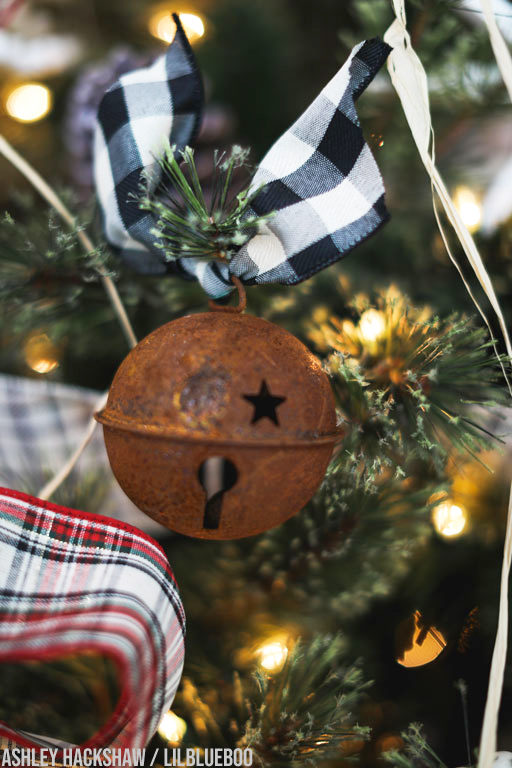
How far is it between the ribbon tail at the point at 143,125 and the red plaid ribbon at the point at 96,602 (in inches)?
7.6

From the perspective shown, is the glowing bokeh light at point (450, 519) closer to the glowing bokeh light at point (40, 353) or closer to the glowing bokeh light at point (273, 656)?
the glowing bokeh light at point (273, 656)

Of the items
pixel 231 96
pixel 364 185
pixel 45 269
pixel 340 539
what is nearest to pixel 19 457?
pixel 45 269

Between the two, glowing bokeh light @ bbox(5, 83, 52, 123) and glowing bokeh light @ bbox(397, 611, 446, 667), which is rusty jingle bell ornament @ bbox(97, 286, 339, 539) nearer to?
glowing bokeh light @ bbox(397, 611, 446, 667)

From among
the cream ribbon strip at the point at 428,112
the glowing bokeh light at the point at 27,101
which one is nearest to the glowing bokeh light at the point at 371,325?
the cream ribbon strip at the point at 428,112

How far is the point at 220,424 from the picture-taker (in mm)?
303

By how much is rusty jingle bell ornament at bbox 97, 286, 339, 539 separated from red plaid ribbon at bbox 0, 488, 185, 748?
35mm

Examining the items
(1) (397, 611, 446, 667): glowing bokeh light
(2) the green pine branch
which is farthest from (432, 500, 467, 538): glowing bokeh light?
(2) the green pine branch

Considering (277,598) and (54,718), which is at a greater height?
(277,598)

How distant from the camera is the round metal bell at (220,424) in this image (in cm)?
31

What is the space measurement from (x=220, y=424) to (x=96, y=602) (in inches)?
5.1

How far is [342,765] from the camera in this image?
1.56ft

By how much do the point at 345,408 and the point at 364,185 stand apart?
0.53 feet

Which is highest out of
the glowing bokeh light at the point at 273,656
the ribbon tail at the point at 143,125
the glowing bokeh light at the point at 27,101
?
the glowing bokeh light at the point at 27,101

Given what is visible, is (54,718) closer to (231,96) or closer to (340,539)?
(340,539)
